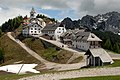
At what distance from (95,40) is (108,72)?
57863 millimetres

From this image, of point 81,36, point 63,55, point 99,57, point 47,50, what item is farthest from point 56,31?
point 99,57

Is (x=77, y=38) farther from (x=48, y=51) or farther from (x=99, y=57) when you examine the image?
(x=99, y=57)

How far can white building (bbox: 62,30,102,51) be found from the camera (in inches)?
3782

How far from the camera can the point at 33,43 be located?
11538 cm

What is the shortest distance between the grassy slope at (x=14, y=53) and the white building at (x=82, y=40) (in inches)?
837

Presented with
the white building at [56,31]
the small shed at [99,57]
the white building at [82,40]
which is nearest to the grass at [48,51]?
the white building at [82,40]

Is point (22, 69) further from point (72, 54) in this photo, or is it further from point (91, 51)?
point (72, 54)

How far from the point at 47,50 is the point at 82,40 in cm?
1469

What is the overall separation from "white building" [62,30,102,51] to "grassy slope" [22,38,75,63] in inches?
395

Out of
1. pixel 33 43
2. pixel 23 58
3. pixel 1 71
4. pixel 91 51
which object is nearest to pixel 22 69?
pixel 1 71

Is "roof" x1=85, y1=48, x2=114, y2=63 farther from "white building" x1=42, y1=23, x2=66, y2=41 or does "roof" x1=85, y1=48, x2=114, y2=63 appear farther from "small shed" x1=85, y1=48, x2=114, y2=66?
"white building" x1=42, y1=23, x2=66, y2=41

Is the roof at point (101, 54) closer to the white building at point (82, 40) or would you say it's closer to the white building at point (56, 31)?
the white building at point (82, 40)

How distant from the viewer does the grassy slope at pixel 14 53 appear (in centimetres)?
9284

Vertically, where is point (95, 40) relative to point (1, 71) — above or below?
above
